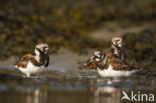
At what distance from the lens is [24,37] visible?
17547mm

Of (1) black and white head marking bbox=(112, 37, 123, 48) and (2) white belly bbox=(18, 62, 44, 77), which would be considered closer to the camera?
(2) white belly bbox=(18, 62, 44, 77)

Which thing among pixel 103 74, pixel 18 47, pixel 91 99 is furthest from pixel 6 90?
pixel 18 47

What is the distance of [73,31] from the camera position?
19.4 metres

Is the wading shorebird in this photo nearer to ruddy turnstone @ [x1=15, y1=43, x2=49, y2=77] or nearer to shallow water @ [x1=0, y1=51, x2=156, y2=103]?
shallow water @ [x1=0, y1=51, x2=156, y2=103]

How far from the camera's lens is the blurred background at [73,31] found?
14.0m

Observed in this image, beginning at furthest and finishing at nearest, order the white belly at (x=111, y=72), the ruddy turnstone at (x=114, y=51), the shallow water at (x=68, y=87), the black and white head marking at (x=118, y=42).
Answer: the black and white head marking at (x=118, y=42)
the ruddy turnstone at (x=114, y=51)
the white belly at (x=111, y=72)
the shallow water at (x=68, y=87)

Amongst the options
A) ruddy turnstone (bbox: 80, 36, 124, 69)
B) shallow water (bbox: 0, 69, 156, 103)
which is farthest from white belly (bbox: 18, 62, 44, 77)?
ruddy turnstone (bbox: 80, 36, 124, 69)

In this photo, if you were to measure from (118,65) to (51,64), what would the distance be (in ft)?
9.68

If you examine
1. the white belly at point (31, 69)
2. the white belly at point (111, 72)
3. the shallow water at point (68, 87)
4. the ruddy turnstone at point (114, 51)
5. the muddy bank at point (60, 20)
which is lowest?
the shallow water at point (68, 87)

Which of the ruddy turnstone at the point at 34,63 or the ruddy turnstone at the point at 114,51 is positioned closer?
the ruddy turnstone at the point at 34,63

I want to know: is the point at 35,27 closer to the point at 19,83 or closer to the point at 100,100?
the point at 19,83

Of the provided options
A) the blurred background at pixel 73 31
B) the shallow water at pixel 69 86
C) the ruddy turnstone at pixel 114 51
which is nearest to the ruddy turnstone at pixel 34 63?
the shallow water at pixel 69 86

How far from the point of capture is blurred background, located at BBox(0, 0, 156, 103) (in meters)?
14.0

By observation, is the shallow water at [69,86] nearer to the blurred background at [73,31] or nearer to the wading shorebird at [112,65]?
the blurred background at [73,31]
